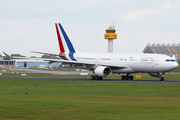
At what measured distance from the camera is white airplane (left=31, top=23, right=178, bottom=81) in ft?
180

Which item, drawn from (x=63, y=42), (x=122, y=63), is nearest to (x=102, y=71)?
(x=122, y=63)

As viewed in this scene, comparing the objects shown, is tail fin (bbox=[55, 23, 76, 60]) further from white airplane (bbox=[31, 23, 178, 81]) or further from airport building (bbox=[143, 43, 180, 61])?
airport building (bbox=[143, 43, 180, 61])

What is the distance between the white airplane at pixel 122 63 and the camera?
54.8 meters

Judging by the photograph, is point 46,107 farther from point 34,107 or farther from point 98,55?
point 98,55

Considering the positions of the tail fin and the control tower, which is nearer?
the tail fin

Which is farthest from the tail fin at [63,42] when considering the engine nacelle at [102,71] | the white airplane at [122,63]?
the engine nacelle at [102,71]

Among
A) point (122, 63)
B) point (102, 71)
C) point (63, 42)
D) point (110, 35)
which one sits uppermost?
point (110, 35)

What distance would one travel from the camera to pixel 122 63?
5897 cm

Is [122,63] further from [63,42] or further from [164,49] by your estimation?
[164,49]

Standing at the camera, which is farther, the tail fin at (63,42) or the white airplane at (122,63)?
the tail fin at (63,42)

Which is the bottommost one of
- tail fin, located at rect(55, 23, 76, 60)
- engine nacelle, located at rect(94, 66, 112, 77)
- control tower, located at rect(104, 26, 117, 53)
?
engine nacelle, located at rect(94, 66, 112, 77)

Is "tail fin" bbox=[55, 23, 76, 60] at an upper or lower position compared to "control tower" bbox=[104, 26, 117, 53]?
lower

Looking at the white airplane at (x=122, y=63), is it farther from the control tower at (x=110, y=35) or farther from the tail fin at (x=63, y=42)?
the control tower at (x=110, y=35)

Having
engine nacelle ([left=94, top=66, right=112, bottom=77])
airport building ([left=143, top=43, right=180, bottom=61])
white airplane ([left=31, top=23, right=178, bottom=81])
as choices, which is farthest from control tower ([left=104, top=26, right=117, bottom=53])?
engine nacelle ([left=94, top=66, right=112, bottom=77])
